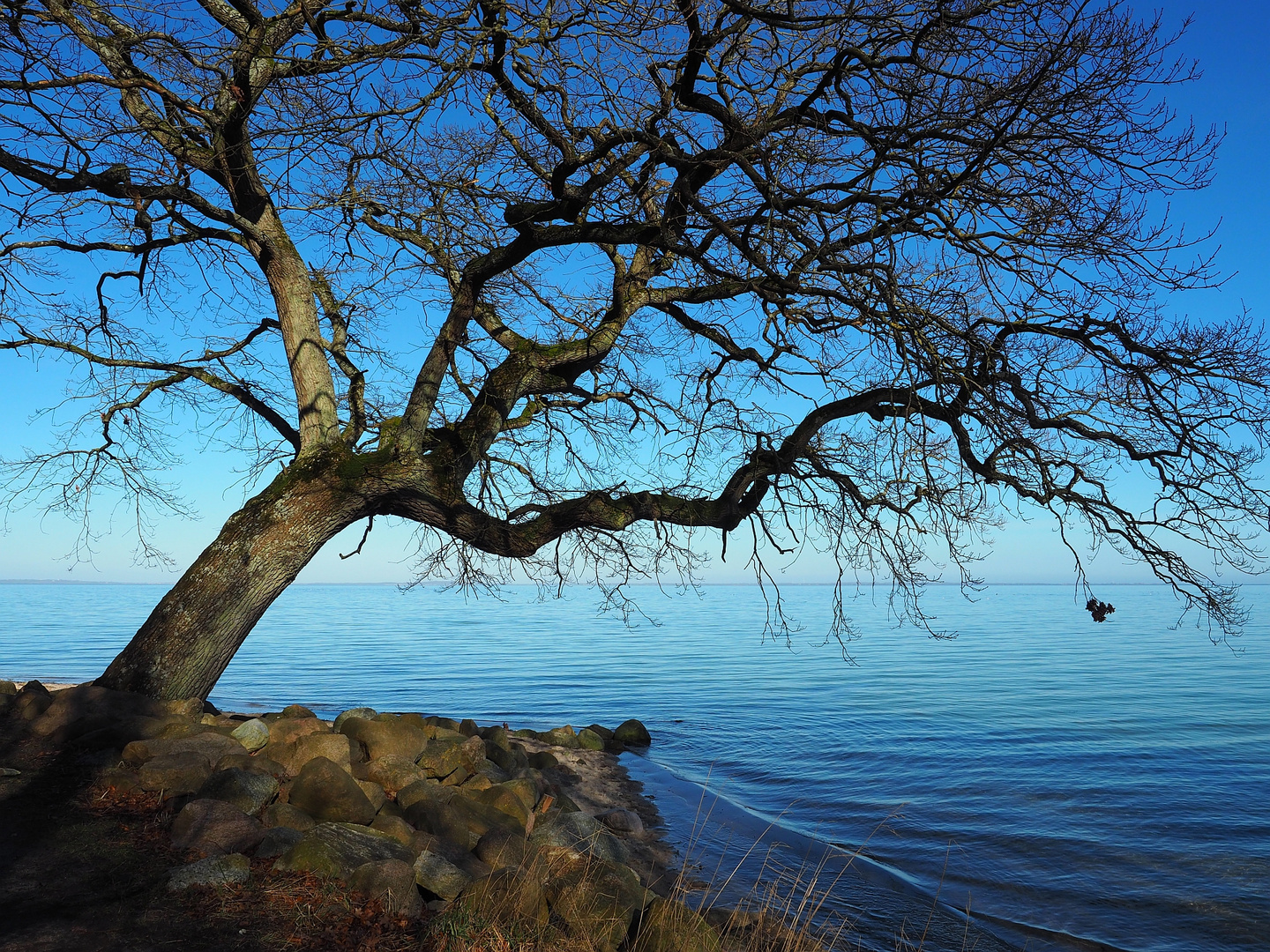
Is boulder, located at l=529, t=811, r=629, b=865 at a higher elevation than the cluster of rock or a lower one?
lower

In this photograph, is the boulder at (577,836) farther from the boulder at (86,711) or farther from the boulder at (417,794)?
the boulder at (86,711)

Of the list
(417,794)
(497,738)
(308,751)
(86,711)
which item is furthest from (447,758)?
(86,711)

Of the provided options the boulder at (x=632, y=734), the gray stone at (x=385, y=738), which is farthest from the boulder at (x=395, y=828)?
the boulder at (x=632, y=734)

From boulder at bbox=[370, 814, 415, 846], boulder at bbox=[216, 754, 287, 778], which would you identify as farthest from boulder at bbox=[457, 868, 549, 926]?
boulder at bbox=[216, 754, 287, 778]

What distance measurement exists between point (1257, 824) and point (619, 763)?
8708 mm

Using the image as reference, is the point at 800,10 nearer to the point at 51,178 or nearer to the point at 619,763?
the point at 51,178

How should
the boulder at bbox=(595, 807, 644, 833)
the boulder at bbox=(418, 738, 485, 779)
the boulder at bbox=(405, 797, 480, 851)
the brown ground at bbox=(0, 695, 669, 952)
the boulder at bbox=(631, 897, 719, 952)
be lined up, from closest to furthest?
1. the brown ground at bbox=(0, 695, 669, 952)
2. the boulder at bbox=(631, 897, 719, 952)
3. the boulder at bbox=(405, 797, 480, 851)
4. the boulder at bbox=(418, 738, 485, 779)
5. the boulder at bbox=(595, 807, 644, 833)

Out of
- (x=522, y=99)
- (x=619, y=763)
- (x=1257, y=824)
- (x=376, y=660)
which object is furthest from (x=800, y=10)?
(x=376, y=660)

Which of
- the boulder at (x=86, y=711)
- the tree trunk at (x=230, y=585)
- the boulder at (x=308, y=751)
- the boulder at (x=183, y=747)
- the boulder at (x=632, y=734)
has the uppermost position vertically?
the tree trunk at (x=230, y=585)

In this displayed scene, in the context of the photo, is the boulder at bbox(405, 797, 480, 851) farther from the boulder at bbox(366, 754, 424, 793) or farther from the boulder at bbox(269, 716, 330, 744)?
the boulder at bbox(269, 716, 330, 744)

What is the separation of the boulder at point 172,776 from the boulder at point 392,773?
1.43 metres

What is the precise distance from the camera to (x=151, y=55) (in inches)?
265

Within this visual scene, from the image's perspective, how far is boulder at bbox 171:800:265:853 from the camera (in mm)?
5000

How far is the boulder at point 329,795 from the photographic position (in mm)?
5785
